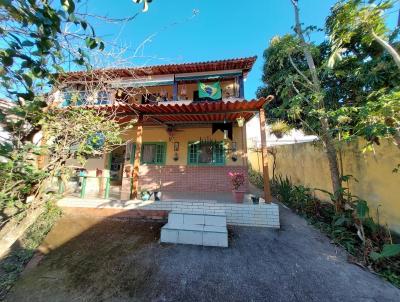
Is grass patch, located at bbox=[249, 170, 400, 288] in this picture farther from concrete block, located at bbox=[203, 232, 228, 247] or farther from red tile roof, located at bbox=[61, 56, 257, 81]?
red tile roof, located at bbox=[61, 56, 257, 81]

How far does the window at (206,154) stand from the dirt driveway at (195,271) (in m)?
4.00

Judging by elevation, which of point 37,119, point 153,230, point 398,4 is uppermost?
point 398,4

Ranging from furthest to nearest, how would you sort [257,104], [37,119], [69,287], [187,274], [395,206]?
[257,104] < [395,206] < [187,274] < [69,287] < [37,119]

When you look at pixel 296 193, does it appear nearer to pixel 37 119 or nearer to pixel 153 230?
pixel 153 230

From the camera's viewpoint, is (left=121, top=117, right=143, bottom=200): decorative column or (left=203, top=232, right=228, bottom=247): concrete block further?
(left=121, top=117, right=143, bottom=200): decorative column

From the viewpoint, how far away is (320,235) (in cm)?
501

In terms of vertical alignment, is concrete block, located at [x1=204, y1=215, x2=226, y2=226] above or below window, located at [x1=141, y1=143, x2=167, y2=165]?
below

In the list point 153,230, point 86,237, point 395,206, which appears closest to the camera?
point 395,206

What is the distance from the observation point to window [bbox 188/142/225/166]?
8.64 metres

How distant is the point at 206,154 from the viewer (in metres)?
8.81

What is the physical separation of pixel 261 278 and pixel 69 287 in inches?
131

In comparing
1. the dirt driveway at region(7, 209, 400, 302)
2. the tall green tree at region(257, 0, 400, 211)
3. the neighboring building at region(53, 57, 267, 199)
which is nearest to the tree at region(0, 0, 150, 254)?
the dirt driveway at region(7, 209, 400, 302)

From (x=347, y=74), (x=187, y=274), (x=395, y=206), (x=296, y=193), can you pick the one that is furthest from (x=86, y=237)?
(x=347, y=74)

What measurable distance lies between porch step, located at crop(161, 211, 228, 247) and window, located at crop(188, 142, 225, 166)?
3.74 meters
